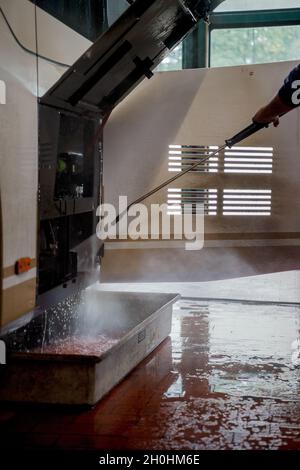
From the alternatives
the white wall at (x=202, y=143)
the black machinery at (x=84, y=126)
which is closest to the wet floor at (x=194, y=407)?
the black machinery at (x=84, y=126)

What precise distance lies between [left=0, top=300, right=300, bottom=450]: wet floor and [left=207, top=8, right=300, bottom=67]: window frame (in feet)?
9.95

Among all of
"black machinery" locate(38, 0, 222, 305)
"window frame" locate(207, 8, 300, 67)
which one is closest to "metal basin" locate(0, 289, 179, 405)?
"black machinery" locate(38, 0, 222, 305)

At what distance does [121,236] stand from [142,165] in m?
0.70

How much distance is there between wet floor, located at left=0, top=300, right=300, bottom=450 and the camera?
7.33ft

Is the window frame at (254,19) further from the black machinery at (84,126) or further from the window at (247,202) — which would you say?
the black machinery at (84,126)

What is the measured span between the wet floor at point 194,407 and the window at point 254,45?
283 centimetres

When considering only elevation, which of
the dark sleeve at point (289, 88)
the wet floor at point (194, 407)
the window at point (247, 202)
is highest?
the dark sleeve at point (289, 88)

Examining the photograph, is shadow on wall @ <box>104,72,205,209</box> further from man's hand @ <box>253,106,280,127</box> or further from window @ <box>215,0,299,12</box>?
man's hand @ <box>253,106,280,127</box>

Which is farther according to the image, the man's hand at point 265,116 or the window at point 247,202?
the window at point 247,202

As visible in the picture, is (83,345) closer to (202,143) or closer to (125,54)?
(125,54)

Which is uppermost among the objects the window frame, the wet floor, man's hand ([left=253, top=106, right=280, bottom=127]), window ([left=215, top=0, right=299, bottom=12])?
window ([left=215, top=0, right=299, bottom=12])

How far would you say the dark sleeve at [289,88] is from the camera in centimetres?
333

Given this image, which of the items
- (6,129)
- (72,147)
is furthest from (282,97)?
(6,129)

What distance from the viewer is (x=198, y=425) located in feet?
7.80
